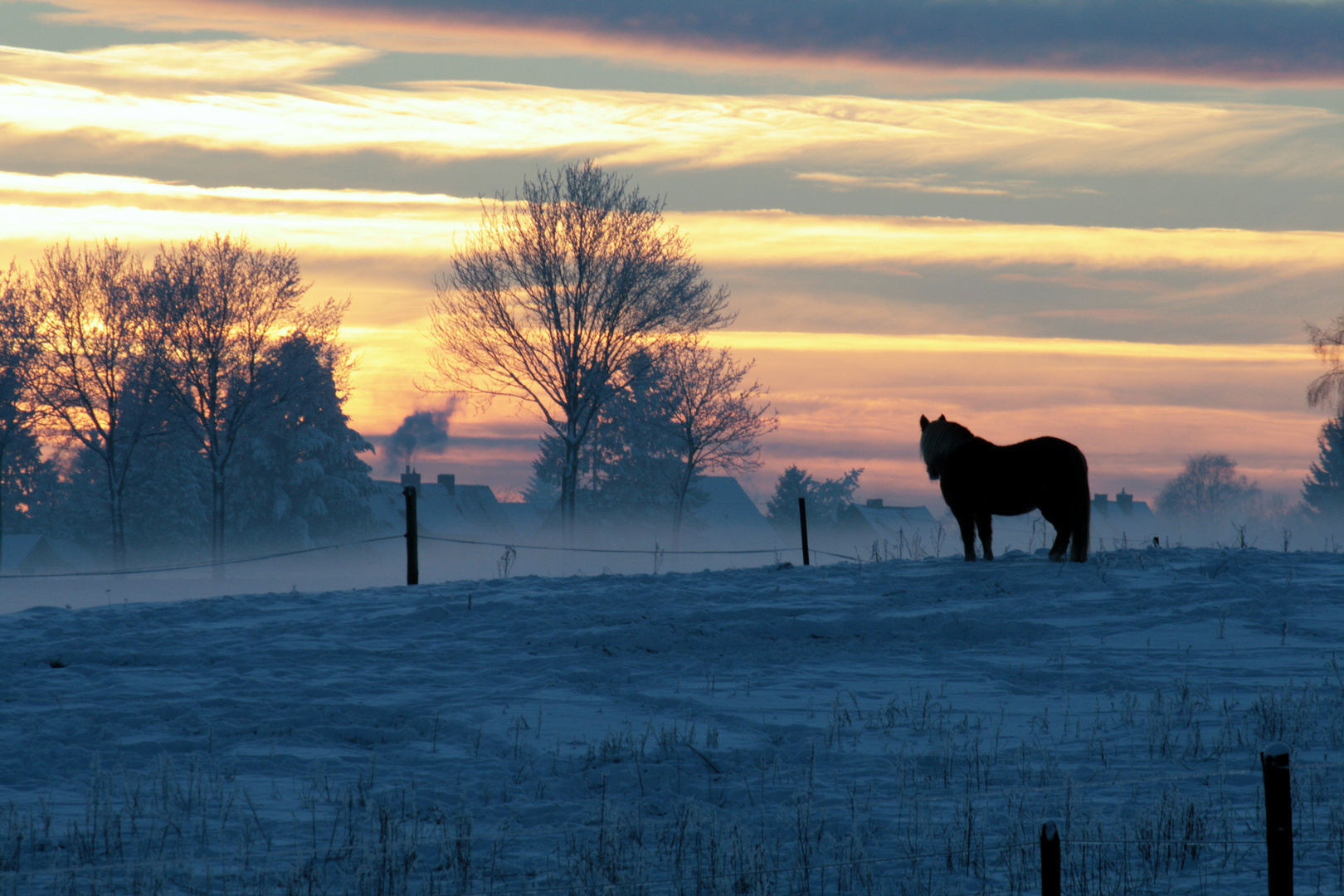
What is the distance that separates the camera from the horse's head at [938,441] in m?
15.9

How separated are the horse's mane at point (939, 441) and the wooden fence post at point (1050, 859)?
11.6 m

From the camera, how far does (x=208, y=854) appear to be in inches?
247

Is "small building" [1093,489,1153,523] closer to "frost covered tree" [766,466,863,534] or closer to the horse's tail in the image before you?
"frost covered tree" [766,466,863,534]

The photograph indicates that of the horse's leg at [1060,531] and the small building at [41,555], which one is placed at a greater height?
the horse's leg at [1060,531]

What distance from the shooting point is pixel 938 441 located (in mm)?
16109

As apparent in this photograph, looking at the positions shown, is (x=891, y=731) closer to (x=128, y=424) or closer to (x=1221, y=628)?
(x=1221, y=628)

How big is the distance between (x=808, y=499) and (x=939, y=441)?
4641 centimetres

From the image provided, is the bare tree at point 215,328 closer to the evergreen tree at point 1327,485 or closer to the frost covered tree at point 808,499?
the frost covered tree at point 808,499

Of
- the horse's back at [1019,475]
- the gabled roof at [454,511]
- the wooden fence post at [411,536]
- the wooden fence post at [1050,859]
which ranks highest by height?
the horse's back at [1019,475]

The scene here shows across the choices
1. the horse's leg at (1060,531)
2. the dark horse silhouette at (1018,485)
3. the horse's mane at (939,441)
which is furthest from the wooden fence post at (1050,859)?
the horse's mane at (939,441)

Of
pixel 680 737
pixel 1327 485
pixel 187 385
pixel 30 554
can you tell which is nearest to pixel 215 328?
pixel 187 385

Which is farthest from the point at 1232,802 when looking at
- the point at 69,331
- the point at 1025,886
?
the point at 69,331

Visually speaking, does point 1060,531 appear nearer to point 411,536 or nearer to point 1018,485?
point 1018,485

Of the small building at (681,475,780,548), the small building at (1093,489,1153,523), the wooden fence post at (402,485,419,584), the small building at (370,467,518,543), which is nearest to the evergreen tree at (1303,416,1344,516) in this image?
the small building at (1093,489,1153,523)
